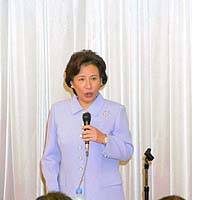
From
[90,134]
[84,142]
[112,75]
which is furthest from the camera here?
[112,75]

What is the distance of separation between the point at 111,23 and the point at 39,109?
Answer: 803mm

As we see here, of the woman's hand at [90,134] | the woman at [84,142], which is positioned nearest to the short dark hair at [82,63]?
the woman at [84,142]

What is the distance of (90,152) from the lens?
2.58 m

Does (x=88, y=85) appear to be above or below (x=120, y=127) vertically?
above

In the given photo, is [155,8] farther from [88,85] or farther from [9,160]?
[9,160]

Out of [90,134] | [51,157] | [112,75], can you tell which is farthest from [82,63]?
[112,75]

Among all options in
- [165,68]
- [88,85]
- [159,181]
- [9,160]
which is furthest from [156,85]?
[9,160]

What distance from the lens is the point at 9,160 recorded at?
3525mm

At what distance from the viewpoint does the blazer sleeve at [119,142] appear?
253cm

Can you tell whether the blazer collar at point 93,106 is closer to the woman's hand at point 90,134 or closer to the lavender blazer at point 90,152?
the lavender blazer at point 90,152

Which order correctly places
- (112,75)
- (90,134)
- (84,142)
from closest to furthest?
(90,134) < (84,142) < (112,75)

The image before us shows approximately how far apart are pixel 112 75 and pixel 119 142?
3.19 feet

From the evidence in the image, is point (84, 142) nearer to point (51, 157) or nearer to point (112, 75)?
point (51, 157)

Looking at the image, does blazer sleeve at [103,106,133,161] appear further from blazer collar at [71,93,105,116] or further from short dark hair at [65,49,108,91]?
short dark hair at [65,49,108,91]
